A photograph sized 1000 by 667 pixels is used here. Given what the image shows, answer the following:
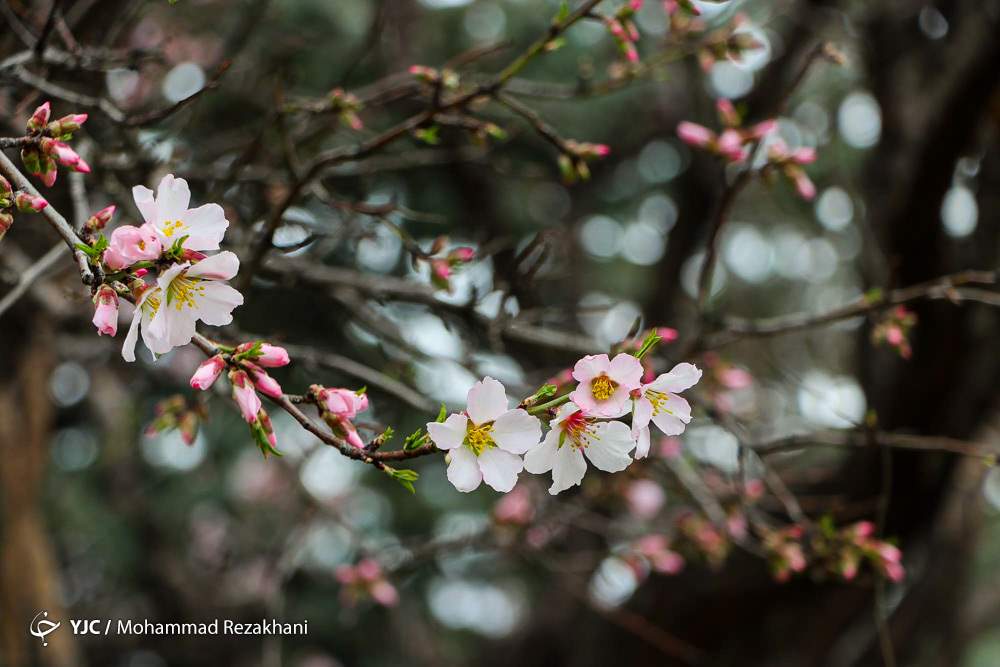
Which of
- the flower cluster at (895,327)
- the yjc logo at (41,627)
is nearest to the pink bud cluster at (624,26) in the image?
the flower cluster at (895,327)

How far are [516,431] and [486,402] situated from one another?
0.05 m

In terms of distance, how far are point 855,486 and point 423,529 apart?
8.98 ft

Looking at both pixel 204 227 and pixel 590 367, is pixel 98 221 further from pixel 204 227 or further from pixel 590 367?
pixel 590 367

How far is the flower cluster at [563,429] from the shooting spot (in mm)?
878

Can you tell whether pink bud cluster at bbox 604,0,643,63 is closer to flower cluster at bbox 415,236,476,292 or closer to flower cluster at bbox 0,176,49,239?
flower cluster at bbox 415,236,476,292

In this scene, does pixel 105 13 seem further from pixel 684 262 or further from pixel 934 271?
pixel 684 262

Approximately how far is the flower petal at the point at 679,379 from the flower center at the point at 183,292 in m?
0.50

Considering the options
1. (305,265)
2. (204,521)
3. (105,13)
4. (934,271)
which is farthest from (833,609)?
(204,521)

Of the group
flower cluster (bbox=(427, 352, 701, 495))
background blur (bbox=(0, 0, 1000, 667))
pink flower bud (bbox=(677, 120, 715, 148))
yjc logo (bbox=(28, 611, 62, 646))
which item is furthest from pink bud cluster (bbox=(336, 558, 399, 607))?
flower cluster (bbox=(427, 352, 701, 495))

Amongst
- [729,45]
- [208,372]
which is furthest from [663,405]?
[729,45]

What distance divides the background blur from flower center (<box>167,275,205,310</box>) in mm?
448

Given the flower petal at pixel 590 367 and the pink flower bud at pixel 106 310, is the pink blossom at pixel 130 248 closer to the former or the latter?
the pink flower bud at pixel 106 310

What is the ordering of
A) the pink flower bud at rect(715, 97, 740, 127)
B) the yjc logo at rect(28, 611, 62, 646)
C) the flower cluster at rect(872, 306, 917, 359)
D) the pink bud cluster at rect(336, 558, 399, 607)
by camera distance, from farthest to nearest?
the yjc logo at rect(28, 611, 62, 646), the pink bud cluster at rect(336, 558, 399, 607), the pink flower bud at rect(715, 97, 740, 127), the flower cluster at rect(872, 306, 917, 359)

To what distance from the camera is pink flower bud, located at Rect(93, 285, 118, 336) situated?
800 mm
